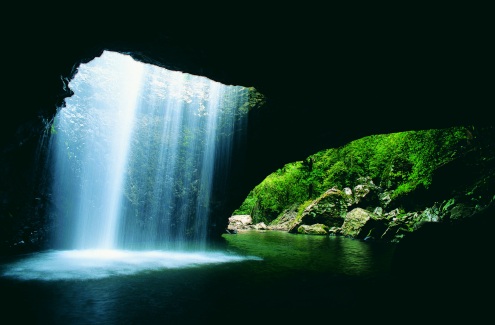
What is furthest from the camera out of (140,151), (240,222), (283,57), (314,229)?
(240,222)

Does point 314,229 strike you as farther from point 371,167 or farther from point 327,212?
point 371,167

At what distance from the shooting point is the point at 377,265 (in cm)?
896

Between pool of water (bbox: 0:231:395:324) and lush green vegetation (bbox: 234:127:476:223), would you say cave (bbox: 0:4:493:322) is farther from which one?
lush green vegetation (bbox: 234:127:476:223)

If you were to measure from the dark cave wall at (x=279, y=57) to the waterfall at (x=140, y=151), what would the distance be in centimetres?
359

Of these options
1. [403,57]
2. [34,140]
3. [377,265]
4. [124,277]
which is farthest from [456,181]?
[34,140]

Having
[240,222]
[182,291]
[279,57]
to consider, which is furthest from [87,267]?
[240,222]

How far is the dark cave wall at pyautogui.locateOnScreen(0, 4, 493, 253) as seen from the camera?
17.3 ft

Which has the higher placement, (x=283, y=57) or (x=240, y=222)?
(x=283, y=57)

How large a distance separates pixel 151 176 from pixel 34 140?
22.2 feet

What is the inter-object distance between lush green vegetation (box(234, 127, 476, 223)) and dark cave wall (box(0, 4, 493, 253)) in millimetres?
6499

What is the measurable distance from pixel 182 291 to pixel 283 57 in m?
5.97

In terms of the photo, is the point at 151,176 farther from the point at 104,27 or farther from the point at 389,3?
the point at 389,3

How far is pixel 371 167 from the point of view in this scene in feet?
91.0

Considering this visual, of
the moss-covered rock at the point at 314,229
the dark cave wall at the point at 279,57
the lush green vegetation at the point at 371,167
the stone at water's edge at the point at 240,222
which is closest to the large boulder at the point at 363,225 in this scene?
the moss-covered rock at the point at 314,229
